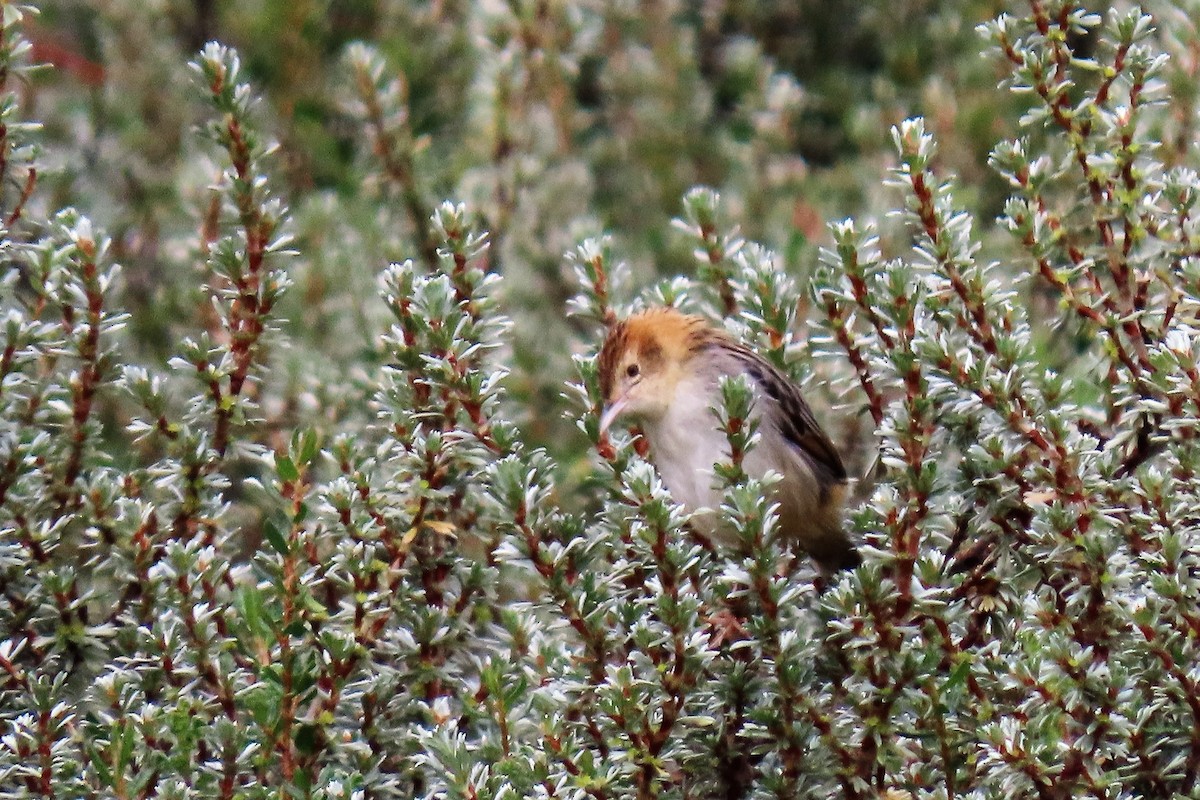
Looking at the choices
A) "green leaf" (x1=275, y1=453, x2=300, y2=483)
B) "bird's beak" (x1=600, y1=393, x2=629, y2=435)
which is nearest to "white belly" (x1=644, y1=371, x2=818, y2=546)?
"bird's beak" (x1=600, y1=393, x2=629, y2=435)

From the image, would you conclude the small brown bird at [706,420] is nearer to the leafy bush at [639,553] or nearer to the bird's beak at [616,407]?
the bird's beak at [616,407]

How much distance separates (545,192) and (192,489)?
2.74m

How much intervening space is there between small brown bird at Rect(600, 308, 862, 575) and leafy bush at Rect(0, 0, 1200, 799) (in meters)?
0.27

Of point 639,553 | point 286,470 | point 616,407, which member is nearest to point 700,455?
point 616,407

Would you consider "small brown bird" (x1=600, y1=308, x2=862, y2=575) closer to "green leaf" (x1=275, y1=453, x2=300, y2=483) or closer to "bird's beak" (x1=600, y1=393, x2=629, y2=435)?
"bird's beak" (x1=600, y1=393, x2=629, y2=435)

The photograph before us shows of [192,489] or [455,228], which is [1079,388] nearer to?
[455,228]

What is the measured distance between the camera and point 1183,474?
8.14 ft

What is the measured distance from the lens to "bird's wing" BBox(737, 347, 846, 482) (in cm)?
382

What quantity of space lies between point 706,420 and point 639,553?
4.21 feet

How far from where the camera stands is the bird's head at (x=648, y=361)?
3.77 m

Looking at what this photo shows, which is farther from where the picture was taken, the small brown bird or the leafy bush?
the small brown bird

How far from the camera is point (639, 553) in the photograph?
2637mm

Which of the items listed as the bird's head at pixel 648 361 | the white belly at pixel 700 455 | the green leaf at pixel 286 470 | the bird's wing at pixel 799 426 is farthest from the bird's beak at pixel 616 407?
the green leaf at pixel 286 470

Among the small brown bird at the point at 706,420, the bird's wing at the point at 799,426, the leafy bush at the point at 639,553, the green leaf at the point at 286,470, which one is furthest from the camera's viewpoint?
the bird's wing at the point at 799,426
